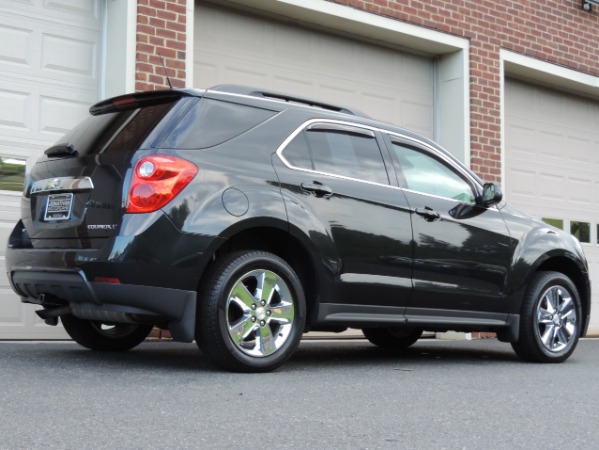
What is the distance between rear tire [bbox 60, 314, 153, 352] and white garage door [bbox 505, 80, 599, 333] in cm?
675

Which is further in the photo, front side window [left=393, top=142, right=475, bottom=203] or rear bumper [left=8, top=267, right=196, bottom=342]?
front side window [left=393, top=142, right=475, bottom=203]

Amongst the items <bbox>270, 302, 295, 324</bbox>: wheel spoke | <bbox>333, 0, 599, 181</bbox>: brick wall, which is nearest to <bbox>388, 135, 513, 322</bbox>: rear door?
<bbox>270, 302, 295, 324</bbox>: wheel spoke

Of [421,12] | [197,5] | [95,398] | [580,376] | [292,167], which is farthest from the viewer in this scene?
[421,12]

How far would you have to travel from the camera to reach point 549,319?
288 inches

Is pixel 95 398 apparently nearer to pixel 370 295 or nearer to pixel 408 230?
pixel 370 295

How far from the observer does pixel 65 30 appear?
8.57 m

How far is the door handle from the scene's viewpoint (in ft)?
19.1

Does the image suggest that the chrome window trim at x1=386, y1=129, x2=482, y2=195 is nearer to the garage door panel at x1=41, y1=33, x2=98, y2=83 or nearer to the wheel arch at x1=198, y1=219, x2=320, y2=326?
the wheel arch at x1=198, y1=219, x2=320, y2=326

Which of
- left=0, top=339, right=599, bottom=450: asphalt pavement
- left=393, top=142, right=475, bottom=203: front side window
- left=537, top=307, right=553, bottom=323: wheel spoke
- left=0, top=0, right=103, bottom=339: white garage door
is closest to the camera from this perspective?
left=0, top=339, right=599, bottom=450: asphalt pavement

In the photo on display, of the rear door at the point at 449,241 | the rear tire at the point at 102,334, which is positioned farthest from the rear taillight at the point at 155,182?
the rear door at the point at 449,241

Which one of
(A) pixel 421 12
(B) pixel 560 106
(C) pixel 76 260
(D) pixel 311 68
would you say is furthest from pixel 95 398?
(B) pixel 560 106

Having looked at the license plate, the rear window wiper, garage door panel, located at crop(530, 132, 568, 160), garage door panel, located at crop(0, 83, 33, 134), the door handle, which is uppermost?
garage door panel, located at crop(530, 132, 568, 160)

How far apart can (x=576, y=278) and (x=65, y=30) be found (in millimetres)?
5000

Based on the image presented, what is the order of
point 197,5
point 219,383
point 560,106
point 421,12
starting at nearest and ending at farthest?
point 219,383 → point 197,5 → point 421,12 → point 560,106
